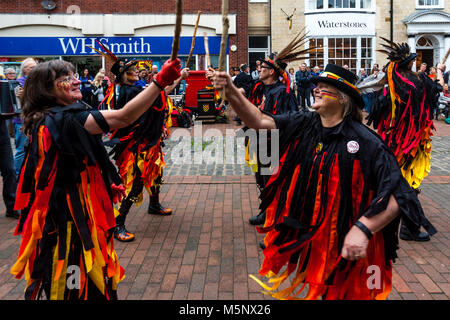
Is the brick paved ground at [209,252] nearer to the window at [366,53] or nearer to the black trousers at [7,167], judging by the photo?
the black trousers at [7,167]

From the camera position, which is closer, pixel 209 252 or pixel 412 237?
pixel 209 252

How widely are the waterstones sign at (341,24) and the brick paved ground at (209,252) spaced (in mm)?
16175

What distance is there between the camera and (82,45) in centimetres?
2212

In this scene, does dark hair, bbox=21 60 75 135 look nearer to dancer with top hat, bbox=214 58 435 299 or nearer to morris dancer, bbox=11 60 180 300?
morris dancer, bbox=11 60 180 300

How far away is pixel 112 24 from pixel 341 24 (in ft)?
37.8

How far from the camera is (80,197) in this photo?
2.67 m

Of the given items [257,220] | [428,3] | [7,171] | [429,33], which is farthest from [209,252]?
[428,3]

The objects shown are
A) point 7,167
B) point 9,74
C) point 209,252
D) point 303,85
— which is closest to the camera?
point 209,252

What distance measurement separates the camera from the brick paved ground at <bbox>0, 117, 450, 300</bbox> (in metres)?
3.70

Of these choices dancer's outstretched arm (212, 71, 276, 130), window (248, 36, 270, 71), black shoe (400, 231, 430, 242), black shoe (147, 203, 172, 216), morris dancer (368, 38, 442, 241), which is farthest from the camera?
window (248, 36, 270, 71)

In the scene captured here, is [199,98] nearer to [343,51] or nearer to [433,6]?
[343,51]

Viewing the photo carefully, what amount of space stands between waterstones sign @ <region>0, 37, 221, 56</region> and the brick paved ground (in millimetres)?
16495

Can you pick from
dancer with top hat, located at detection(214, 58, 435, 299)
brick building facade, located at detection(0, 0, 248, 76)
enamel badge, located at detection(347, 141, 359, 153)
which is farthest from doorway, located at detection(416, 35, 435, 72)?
enamel badge, located at detection(347, 141, 359, 153)

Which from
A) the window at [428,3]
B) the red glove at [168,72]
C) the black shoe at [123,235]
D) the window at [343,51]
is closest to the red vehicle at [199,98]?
the window at [343,51]
